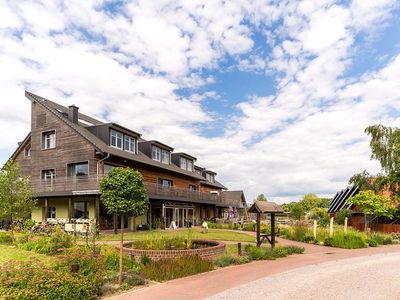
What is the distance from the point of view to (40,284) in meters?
7.28

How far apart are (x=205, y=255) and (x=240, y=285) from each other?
3293 mm

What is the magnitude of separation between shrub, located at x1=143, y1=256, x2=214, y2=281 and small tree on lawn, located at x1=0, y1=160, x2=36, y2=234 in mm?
11926

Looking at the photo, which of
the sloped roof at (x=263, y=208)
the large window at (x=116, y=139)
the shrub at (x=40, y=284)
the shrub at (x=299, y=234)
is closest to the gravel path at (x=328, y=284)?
the shrub at (x=40, y=284)

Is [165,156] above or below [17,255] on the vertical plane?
above

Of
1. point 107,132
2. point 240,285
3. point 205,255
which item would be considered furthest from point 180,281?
point 107,132

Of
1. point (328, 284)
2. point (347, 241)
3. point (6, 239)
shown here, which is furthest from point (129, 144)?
point (328, 284)

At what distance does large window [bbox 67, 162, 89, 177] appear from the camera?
26.9 m

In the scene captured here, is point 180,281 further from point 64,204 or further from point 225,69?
point 64,204

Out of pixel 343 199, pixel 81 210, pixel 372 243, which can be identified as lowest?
pixel 372 243

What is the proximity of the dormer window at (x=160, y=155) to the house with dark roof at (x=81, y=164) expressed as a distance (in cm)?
10

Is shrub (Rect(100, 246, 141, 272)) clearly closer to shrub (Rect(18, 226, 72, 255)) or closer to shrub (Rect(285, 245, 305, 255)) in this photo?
shrub (Rect(18, 226, 72, 255))

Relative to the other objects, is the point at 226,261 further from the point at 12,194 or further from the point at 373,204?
the point at 373,204

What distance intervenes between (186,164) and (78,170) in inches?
658

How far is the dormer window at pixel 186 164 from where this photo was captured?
135 ft
